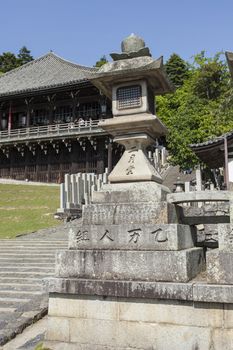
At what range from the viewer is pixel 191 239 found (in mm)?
4363

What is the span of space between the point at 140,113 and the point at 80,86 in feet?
83.7

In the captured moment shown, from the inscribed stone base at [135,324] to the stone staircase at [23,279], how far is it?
0.66 meters

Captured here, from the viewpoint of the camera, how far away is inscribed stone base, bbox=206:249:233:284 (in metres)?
3.50

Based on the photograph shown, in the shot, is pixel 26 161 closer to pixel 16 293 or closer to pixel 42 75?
pixel 42 75

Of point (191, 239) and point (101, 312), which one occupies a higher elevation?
point (191, 239)

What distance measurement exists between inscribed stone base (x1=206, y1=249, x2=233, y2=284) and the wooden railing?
24.7 metres

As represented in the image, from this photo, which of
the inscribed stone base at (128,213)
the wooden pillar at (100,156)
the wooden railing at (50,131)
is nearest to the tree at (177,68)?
the wooden railing at (50,131)

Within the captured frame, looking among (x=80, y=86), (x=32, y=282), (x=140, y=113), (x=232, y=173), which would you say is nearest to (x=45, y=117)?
(x=80, y=86)

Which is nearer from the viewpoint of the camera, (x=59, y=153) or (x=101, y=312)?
(x=101, y=312)

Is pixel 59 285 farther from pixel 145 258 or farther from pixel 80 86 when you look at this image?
pixel 80 86

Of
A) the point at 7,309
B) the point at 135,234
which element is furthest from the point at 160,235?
the point at 7,309

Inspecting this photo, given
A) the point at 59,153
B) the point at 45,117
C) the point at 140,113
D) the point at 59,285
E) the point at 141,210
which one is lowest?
the point at 59,285

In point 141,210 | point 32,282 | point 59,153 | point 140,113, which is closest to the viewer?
point 141,210

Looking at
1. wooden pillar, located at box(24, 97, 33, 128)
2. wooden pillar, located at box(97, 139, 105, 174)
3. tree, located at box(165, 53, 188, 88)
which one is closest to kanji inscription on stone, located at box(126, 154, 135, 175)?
wooden pillar, located at box(97, 139, 105, 174)
